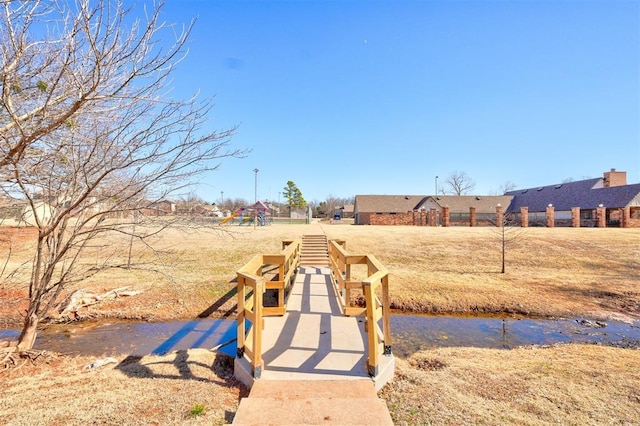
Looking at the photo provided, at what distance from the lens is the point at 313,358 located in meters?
4.40

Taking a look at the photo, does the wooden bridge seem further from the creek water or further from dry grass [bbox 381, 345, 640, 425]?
the creek water

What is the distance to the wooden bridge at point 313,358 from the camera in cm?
315

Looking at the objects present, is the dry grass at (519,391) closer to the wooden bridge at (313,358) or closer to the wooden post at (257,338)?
the wooden bridge at (313,358)

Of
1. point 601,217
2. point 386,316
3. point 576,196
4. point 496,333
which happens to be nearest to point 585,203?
point 576,196

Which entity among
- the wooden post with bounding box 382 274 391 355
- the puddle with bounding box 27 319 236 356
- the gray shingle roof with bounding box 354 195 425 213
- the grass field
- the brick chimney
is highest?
the brick chimney

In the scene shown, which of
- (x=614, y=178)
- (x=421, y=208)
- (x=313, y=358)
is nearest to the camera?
(x=313, y=358)

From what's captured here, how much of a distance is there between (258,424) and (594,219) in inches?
1595

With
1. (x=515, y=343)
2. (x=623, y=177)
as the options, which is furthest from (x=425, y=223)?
(x=515, y=343)

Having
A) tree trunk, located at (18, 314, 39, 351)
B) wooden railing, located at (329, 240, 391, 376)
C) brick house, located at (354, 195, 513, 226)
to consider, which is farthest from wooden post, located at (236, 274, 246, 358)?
brick house, located at (354, 195, 513, 226)

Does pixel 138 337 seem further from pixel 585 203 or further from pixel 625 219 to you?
pixel 585 203

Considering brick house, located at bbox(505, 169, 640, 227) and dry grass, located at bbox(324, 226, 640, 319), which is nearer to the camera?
dry grass, located at bbox(324, 226, 640, 319)

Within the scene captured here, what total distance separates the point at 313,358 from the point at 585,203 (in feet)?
143

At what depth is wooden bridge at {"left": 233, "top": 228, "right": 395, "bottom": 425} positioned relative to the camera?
3146 mm

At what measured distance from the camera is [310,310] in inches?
258
